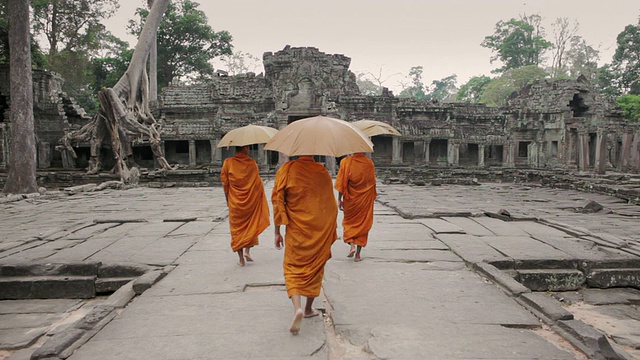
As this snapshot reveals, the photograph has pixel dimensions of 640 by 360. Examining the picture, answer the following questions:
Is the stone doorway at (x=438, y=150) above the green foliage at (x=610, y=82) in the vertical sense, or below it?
below

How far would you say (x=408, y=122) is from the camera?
74.4 ft

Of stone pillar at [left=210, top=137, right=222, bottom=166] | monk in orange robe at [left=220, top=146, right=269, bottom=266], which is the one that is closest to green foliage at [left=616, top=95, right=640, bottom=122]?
stone pillar at [left=210, top=137, right=222, bottom=166]

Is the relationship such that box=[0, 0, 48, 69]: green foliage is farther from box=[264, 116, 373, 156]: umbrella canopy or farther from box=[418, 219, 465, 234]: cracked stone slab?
box=[264, 116, 373, 156]: umbrella canopy

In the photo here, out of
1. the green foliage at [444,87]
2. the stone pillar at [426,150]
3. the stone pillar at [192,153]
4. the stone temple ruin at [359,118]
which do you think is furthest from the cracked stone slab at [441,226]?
the green foliage at [444,87]

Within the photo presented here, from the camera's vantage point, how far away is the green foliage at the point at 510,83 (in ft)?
130

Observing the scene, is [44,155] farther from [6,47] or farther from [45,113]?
[6,47]

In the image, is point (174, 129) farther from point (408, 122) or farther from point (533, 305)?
point (533, 305)

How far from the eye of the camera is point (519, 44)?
46.3 meters

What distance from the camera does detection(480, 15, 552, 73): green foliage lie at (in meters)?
45.6

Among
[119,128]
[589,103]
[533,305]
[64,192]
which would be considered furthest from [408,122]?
[533,305]

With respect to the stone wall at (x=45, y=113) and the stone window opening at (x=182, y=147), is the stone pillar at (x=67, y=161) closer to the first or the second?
the stone wall at (x=45, y=113)

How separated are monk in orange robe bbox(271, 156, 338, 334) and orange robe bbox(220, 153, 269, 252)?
1.55 metres

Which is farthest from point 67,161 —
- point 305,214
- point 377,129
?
point 305,214

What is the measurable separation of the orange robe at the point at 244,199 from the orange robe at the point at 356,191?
1.01m
